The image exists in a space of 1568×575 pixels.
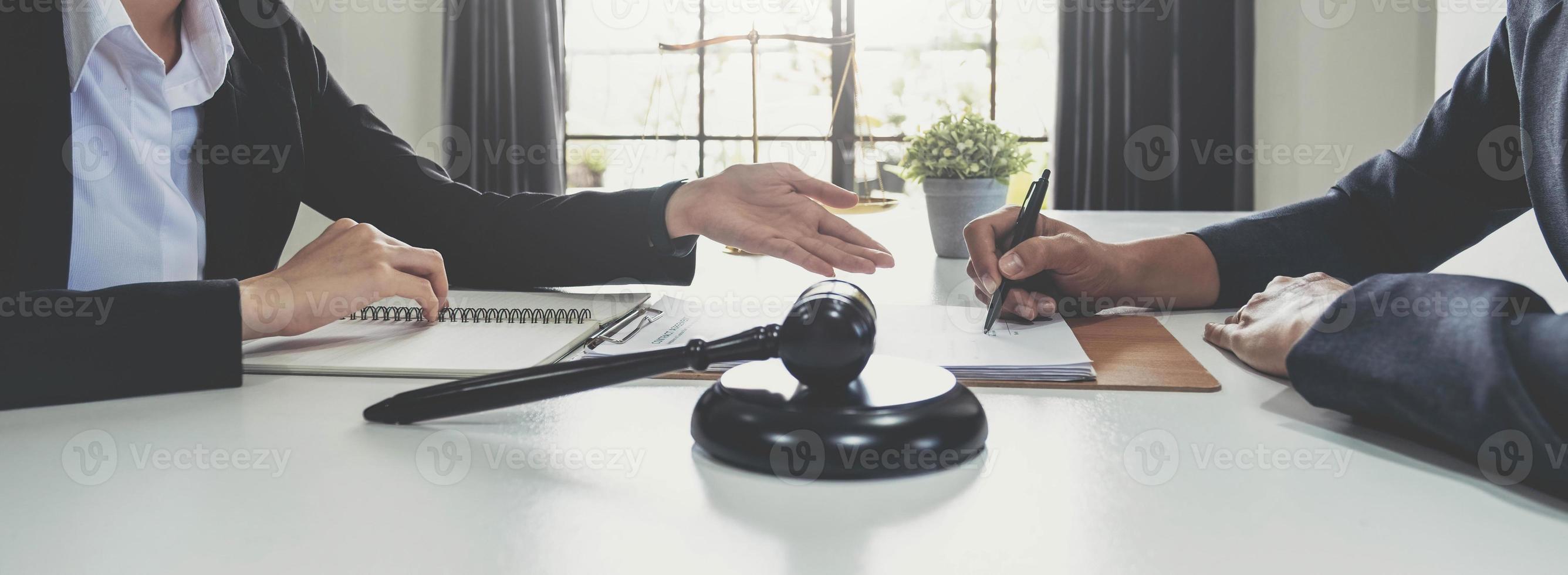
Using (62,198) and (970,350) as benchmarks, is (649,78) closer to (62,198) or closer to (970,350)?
(62,198)

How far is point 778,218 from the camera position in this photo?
3.17ft

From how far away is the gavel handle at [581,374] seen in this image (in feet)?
1.55

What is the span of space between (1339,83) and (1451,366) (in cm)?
348

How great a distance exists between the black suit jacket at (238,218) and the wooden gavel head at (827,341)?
15.4 inches

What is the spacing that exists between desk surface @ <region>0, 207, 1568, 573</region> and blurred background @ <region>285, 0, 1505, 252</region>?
321 centimetres

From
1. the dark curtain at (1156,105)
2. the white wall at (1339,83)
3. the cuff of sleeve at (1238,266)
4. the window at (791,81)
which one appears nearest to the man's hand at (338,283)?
the cuff of sleeve at (1238,266)

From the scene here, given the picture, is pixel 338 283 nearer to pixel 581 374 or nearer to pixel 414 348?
pixel 414 348

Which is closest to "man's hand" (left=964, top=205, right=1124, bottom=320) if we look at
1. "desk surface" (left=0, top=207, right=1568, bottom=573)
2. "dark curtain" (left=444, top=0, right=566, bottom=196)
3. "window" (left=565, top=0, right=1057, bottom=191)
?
"desk surface" (left=0, top=207, right=1568, bottom=573)

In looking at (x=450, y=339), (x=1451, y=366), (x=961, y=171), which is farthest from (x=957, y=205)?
(x=1451, y=366)

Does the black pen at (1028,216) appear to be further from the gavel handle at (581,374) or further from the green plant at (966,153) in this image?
the green plant at (966,153)

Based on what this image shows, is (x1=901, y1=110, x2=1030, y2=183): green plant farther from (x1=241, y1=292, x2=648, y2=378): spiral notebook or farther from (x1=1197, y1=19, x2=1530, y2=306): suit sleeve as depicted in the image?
(x1=241, y1=292, x2=648, y2=378): spiral notebook

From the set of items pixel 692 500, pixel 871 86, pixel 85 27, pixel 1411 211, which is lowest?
pixel 692 500

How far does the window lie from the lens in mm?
4211

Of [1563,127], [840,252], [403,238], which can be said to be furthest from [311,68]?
[1563,127]
